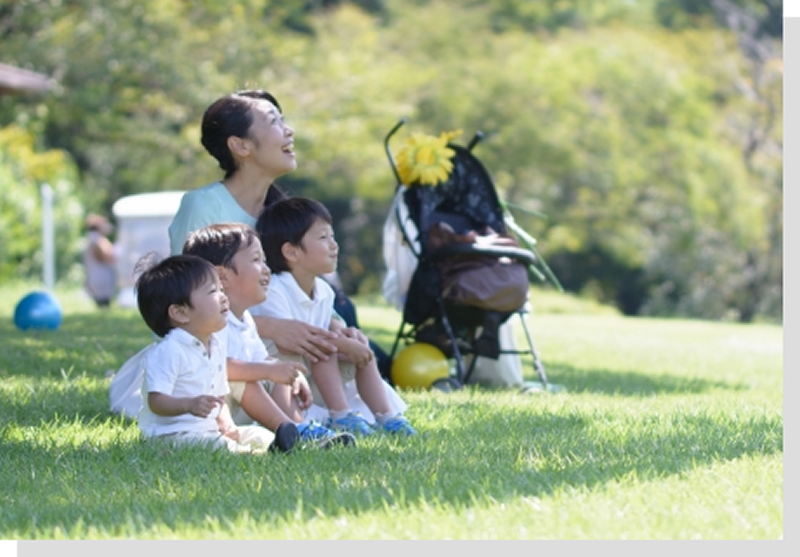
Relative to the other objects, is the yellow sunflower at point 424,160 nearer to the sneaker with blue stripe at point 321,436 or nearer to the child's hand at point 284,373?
the child's hand at point 284,373

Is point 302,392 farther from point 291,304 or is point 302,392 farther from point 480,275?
point 480,275

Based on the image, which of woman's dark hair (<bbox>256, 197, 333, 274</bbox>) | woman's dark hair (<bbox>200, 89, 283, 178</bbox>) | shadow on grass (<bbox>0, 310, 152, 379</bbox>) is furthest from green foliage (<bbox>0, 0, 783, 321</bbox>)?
woman's dark hair (<bbox>256, 197, 333, 274</bbox>)

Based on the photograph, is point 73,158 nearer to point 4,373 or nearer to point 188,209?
point 4,373

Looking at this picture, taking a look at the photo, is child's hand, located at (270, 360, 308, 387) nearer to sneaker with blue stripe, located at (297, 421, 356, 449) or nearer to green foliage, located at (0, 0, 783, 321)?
sneaker with blue stripe, located at (297, 421, 356, 449)

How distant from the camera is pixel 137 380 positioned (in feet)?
16.1

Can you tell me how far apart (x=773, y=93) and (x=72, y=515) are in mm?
21572

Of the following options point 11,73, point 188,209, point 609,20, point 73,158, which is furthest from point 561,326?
point 609,20

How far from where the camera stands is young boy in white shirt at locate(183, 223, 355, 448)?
4371 millimetres

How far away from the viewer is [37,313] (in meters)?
8.89

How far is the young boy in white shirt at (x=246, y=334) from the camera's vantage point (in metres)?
4.37

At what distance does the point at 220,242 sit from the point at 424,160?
101 inches

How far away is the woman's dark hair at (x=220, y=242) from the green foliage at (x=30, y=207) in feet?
41.1

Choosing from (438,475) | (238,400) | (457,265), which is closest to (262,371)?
(238,400)

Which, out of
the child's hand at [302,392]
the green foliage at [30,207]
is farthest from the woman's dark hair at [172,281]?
the green foliage at [30,207]
